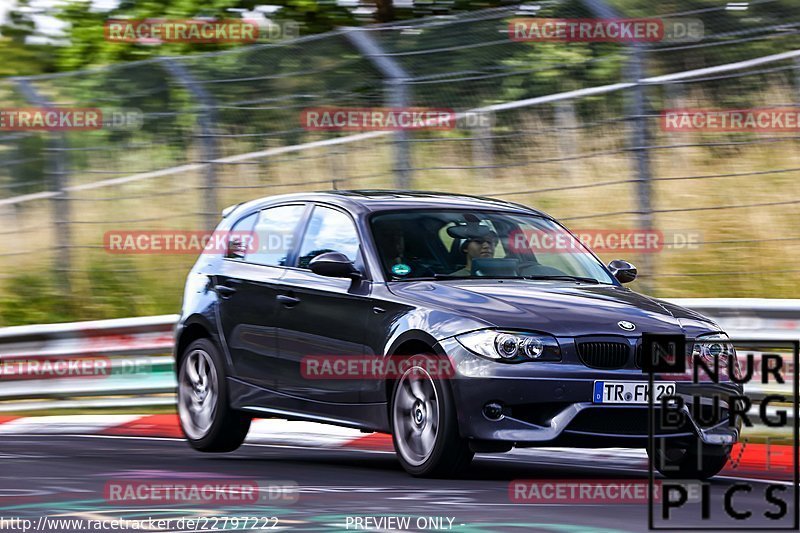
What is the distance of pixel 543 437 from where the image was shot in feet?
28.6

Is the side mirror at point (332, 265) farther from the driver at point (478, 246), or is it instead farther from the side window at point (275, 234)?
the side window at point (275, 234)

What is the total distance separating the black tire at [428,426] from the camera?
28.8 ft

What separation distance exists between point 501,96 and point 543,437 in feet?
18.0

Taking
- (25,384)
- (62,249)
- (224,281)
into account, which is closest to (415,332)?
(224,281)

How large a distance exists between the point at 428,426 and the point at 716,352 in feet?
5.32

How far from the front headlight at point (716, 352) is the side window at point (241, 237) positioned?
10.5 ft

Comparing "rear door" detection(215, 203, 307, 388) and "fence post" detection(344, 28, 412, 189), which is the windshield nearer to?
"rear door" detection(215, 203, 307, 388)

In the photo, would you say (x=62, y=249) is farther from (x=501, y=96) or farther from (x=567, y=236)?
(x=567, y=236)

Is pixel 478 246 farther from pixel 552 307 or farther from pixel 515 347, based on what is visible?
pixel 515 347

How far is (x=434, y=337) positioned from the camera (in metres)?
8.94

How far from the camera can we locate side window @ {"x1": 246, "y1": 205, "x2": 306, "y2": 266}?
10640 mm

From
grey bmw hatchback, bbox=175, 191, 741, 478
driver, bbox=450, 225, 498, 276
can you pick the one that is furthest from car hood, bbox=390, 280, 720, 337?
driver, bbox=450, 225, 498, 276

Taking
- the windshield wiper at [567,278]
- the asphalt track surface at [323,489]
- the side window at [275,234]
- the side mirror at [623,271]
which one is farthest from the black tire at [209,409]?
the side mirror at [623,271]

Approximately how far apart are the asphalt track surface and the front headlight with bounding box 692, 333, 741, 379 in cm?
61
